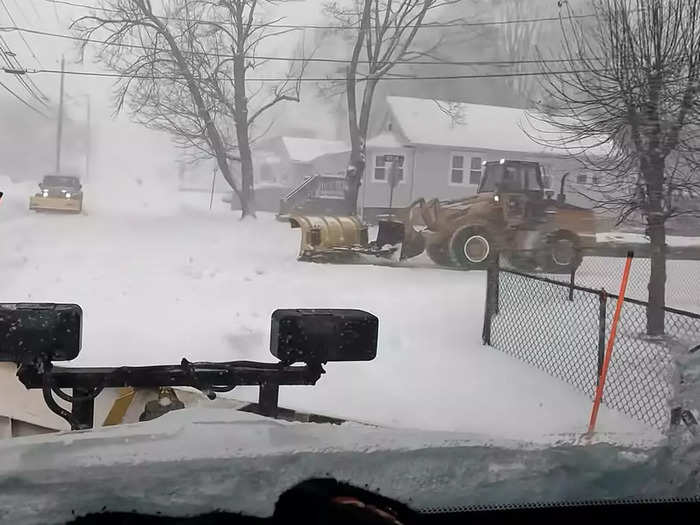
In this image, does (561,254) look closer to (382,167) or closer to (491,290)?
(491,290)

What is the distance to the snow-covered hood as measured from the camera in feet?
5.79

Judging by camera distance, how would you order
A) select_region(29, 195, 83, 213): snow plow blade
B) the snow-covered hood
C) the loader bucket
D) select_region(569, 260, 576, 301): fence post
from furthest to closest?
select_region(569, 260, 576, 301): fence post, the loader bucket, select_region(29, 195, 83, 213): snow plow blade, the snow-covered hood

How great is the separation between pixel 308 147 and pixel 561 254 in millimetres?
1384

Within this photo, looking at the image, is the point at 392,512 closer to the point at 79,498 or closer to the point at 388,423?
the point at 79,498

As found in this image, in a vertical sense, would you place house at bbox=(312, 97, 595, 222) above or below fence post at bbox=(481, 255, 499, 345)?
above

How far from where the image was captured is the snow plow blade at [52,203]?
9.36 feet

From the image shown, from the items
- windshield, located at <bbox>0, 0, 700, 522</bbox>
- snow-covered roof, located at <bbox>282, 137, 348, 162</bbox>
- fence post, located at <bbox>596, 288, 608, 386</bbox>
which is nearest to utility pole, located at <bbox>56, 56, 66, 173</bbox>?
windshield, located at <bbox>0, 0, 700, 522</bbox>

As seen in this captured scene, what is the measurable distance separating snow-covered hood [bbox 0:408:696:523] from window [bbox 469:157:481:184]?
153cm

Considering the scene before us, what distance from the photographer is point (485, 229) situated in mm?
3385

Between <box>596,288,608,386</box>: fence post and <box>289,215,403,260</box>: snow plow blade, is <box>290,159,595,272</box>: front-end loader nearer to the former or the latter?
<box>289,215,403,260</box>: snow plow blade

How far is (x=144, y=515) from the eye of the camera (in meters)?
1.78

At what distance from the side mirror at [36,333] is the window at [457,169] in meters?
1.82

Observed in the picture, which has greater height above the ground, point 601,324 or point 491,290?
point 491,290

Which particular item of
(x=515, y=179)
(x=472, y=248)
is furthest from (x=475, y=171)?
(x=472, y=248)
